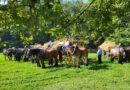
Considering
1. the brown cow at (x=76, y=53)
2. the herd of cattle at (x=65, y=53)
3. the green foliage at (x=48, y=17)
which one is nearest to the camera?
the green foliage at (x=48, y=17)

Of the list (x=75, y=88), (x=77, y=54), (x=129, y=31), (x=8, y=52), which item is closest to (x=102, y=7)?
(x=75, y=88)

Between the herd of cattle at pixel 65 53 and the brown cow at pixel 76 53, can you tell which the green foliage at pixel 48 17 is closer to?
the brown cow at pixel 76 53

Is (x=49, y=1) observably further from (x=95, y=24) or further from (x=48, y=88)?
(x=48, y=88)

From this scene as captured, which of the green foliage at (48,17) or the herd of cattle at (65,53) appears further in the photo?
the herd of cattle at (65,53)

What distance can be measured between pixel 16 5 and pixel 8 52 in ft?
69.3

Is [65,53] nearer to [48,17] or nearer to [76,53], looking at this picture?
[76,53]

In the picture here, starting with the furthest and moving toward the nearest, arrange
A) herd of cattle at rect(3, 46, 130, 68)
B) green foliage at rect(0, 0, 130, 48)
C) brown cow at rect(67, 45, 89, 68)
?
1. herd of cattle at rect(3, 46, 130, 68)
2. brown cow at rect(67, 45, 89, 68)
3. green foliage at rect(0, 0, 130, 48)

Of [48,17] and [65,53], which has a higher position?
[48,17]

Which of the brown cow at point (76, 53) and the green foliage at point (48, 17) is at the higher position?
the green foliage at point (48, 17)

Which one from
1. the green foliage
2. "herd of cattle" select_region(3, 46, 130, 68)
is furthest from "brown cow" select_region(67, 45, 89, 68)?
the green foliage

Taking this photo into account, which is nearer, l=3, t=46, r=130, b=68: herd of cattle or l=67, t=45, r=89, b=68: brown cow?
l=67, t=45, r=89, b=68: brown cow

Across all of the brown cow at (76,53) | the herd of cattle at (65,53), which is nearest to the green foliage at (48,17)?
the brown cow at (76,53)

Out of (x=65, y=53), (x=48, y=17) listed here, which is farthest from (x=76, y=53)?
(x=48, y=17)

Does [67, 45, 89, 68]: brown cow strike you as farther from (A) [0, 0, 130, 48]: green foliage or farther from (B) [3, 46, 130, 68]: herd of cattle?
(A) [0, 0, 130, 48]: green foliage
